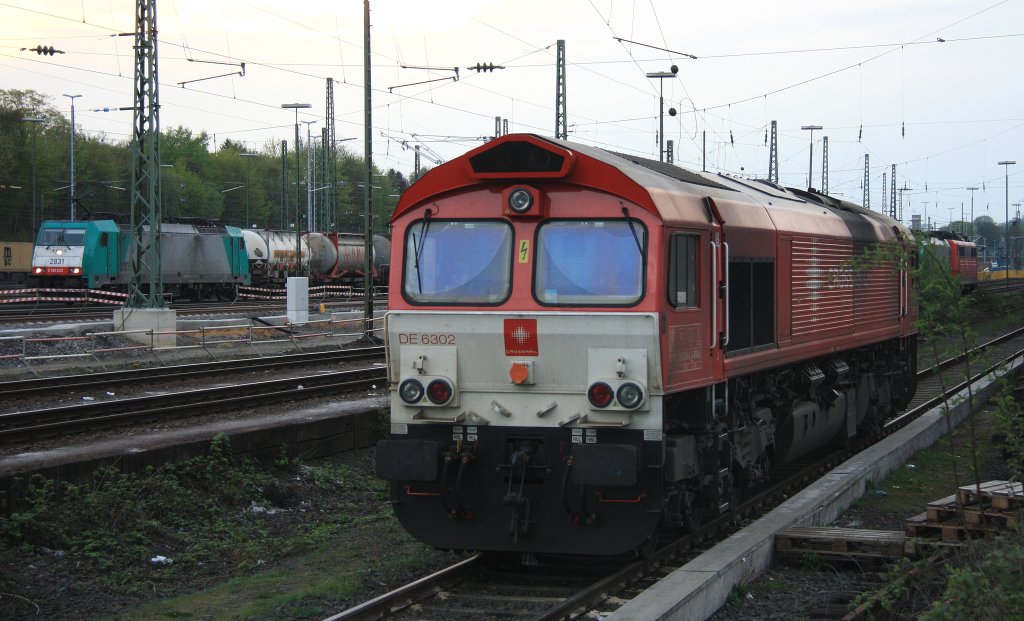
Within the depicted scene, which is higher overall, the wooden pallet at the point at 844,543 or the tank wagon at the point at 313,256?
the tank wagon at the point at 313,256

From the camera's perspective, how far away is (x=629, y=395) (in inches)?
335

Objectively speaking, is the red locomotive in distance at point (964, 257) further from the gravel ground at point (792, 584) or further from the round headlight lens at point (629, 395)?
the round headlight lens at point (629, 395)

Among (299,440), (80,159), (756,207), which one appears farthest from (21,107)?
(756,207)

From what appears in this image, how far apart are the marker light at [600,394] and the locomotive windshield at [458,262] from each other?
1.06 meters

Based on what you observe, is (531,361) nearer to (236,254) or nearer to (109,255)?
(109,255)

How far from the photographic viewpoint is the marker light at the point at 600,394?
8.57 metres

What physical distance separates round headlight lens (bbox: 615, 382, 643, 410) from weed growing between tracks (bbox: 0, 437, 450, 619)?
2.40 m

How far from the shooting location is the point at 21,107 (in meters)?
77.2

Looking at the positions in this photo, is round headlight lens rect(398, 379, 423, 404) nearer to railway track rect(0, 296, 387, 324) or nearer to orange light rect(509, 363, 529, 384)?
orange light rect(509, 363, 529, 384)

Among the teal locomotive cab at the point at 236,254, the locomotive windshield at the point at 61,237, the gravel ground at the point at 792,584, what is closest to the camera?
the gravel ground at the point at 792,584

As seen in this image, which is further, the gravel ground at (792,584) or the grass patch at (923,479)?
the grass patch at (923,479)

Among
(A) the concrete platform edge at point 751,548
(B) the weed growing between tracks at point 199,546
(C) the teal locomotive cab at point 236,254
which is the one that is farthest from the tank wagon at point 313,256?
(A) the concrete platform edge at point 751,548

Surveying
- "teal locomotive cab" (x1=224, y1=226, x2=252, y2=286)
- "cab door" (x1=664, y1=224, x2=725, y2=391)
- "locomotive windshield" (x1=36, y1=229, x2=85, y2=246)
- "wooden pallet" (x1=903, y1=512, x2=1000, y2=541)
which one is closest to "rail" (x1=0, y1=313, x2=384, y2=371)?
"locomotive windshield" (x1=36, y1=229, x2=85, y2=246)

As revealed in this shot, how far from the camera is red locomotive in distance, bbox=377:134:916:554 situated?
28.2 ft
